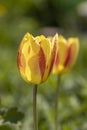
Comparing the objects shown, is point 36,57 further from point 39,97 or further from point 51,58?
point 39,97

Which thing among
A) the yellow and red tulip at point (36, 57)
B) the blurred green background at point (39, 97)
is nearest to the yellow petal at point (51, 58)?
the yellow and red tulip at point (36, 57)

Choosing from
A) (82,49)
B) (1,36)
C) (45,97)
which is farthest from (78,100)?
(82,49)

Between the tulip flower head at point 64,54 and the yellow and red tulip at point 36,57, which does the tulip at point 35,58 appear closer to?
the yellow and red tulip at point 36,57

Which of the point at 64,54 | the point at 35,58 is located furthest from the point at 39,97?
the point at 35,58

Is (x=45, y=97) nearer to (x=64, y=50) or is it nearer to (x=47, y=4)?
(x=64, y=50)

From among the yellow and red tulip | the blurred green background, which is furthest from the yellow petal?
the blurred green background

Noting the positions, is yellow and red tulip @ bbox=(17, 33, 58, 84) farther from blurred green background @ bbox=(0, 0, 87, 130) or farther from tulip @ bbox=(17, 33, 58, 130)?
blurred green background @ bbox=(0, 0, 87, 130)
